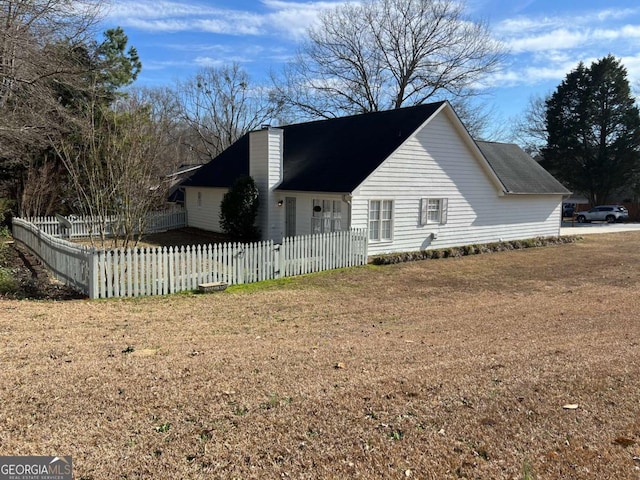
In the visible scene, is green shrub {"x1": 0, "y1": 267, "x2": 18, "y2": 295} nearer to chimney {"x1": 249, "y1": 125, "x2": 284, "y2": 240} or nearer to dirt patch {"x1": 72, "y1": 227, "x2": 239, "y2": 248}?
dirt patch {"x1": 72, "y1": 227, "x2": 239, "y2": 248}

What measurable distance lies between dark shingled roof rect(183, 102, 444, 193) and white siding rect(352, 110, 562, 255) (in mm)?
440

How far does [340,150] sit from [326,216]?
329 centimetres

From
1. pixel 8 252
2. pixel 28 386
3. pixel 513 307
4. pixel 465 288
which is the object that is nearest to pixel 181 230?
pixel 8 252

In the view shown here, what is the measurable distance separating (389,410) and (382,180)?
42.4 ft

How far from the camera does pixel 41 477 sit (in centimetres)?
332

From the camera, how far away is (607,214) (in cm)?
4178

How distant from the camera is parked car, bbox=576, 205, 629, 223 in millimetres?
41594

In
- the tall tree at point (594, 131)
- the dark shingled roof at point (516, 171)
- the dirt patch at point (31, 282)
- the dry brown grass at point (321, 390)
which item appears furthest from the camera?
the tall tree at point (594, 131)

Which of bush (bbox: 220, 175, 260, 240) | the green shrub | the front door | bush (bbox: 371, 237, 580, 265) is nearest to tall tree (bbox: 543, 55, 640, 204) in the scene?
bush (bbox: 371, 237, 580, 265)

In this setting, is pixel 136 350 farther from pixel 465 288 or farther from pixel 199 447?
pixel 465 288

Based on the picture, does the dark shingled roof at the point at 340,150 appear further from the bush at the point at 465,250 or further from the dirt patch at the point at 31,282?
the dirt patch at the point at 31,282

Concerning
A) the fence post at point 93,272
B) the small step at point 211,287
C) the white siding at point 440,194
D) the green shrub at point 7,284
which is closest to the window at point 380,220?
the white siding at point 440,194

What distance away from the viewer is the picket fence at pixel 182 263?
10438mm

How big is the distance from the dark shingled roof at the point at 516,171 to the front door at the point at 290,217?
31.0ft
